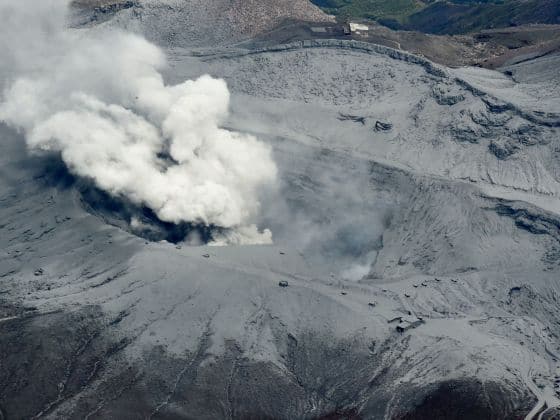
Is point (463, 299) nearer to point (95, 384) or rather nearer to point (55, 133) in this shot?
point (95, 384)

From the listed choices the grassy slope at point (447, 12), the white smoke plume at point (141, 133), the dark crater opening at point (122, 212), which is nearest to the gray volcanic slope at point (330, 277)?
the dark crater opening at point (122, 212)

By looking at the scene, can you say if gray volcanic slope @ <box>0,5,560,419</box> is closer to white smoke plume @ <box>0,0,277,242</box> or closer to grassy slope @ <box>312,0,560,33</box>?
white smoke plume @ <box>0,0,277,242</box>

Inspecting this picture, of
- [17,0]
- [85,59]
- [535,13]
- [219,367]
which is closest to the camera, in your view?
[219,367]

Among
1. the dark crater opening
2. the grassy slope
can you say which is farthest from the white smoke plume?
the grassy slope

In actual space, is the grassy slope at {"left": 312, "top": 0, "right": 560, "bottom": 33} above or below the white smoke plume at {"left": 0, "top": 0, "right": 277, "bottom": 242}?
above

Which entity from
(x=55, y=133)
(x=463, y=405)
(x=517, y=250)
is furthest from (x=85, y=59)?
(x=463, y=405)

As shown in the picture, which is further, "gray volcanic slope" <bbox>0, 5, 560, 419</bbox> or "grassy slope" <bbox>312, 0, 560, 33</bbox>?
"grassy slope" <bbox>312, 0, 560, 33</bbox>

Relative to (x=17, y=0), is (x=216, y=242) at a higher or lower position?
lower

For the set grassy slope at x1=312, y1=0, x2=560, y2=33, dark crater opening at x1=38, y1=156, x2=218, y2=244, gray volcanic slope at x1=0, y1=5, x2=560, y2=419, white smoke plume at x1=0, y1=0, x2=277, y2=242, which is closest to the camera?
gray volcanic slope at x1=0, y1=5, x2=560, y2=419
